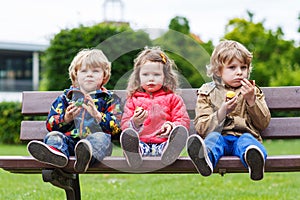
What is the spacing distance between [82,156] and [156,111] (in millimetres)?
710

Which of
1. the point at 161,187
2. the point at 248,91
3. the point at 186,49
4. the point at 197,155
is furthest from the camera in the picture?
the point at 161,187

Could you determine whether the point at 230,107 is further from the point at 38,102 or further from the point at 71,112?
the point at 38,102

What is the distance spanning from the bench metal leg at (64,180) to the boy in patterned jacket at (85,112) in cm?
13

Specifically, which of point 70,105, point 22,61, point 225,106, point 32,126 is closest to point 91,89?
point 70,105

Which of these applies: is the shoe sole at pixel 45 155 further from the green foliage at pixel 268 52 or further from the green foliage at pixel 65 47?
the green foliage at pixel 268 52

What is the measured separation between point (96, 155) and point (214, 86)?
0.96 meters

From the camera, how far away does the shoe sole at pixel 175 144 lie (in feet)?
9.43

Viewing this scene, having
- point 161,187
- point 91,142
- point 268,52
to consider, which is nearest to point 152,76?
point 91,142

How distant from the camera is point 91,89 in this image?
3.53 metres

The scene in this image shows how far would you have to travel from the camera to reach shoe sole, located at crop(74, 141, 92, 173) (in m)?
2.89

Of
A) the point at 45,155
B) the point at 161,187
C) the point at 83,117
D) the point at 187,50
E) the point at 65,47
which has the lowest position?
the point at 161,187

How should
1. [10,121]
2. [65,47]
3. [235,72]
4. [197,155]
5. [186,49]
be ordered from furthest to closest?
1. [10,121]
2. [65,47]
3. [186,49]
4. [235,72]
5. [197,155]

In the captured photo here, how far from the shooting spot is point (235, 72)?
340 centimetres

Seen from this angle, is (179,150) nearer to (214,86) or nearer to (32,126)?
(214,86)
